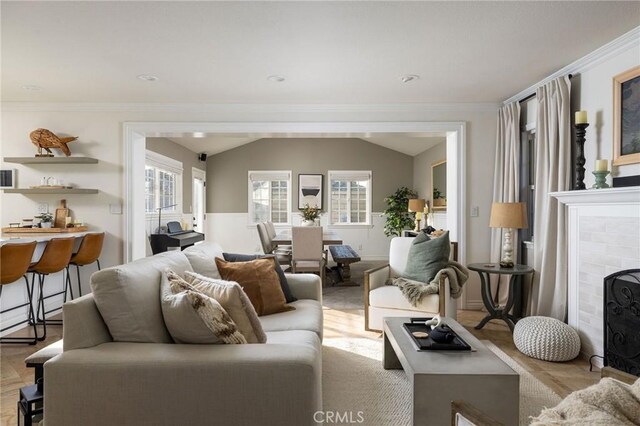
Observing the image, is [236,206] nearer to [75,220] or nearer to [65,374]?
[75,220]

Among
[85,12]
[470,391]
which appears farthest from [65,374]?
[85,12]

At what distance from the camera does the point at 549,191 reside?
3340 millimetres

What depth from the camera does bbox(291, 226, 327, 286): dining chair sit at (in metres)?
5.12

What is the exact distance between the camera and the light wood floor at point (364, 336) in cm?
238

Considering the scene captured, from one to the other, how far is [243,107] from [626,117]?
3.56 metres

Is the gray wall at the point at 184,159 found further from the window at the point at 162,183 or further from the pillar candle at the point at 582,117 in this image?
the pillar candle at the point at 582,117

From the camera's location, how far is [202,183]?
851 centimetres

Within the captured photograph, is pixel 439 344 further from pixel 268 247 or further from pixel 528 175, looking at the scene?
pixel 268 247

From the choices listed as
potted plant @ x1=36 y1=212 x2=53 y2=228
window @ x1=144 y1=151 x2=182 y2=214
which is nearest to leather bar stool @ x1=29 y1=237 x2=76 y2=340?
potted plant @ x1=36 y1=212 x2=53 y2=228

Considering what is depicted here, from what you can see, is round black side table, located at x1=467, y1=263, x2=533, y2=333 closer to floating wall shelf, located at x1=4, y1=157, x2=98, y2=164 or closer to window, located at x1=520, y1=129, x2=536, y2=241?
window, located at x1=520, y1=129, x2=536, y2=241

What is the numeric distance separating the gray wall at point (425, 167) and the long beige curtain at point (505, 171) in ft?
7.97

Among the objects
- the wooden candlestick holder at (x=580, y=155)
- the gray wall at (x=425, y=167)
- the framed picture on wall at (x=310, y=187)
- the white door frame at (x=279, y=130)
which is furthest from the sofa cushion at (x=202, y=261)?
the framed picture on wall at (x=310, y=187)

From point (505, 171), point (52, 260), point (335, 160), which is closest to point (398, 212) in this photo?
point (335, 160)

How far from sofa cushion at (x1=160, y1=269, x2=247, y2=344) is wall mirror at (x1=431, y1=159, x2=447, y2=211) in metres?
5.58
